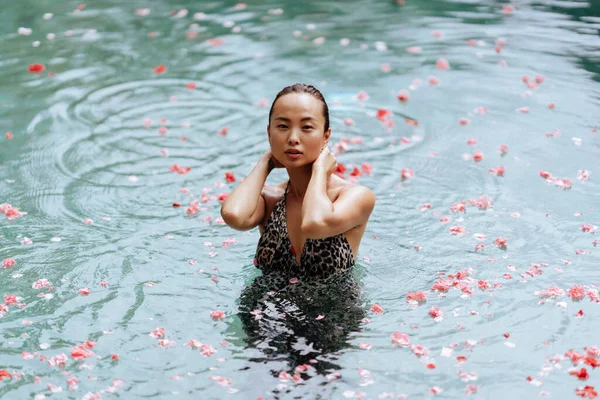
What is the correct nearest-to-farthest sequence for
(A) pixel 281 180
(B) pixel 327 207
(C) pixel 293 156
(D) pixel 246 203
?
(B) pixel 327 207 < (C) pixel 293 156 < (D) pixel 246 203 < (A) pixel 281 180

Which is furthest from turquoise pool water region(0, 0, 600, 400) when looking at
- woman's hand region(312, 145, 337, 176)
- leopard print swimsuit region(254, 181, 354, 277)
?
woman's hand region(312, 145, 337, 176)

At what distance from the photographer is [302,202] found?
5301mm

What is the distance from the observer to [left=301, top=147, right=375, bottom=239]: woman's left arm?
16.1 feet

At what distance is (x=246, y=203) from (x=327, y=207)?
528 millimetres

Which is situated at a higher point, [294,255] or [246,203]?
[246,203]

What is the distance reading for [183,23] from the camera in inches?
432

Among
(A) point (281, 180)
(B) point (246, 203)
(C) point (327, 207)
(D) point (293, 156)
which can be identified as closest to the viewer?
(C) point (327, 207)

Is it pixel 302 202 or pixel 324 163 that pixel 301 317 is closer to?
pixel 302 202

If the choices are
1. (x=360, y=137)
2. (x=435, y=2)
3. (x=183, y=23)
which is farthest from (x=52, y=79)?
(x=435, y=2)

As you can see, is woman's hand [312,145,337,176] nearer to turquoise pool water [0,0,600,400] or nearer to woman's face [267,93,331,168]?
woman's face [267,93,331,168]

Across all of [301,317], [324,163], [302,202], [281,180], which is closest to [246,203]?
[302,202]

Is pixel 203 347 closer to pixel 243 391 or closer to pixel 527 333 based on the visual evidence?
pixel 243 391

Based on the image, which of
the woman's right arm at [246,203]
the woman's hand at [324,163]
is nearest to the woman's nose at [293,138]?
the woman's hand at [324,163]

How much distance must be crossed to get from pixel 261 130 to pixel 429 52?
2484 millimetres
